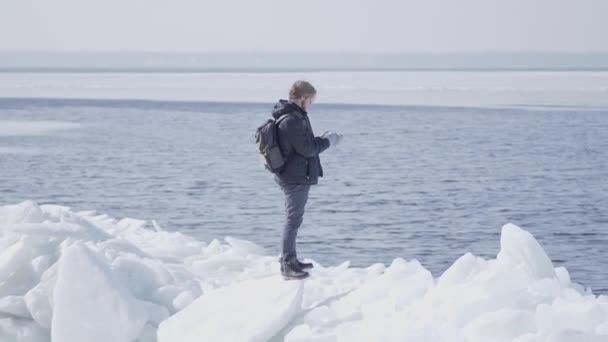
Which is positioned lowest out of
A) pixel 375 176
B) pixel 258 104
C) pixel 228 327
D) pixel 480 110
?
pixel 258 104

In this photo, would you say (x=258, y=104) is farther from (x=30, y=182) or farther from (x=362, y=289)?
(x=362, y=289)

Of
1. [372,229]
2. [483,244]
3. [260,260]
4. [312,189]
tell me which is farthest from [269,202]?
[260,260]

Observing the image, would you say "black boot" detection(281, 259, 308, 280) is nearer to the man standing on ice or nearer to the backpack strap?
the man standing on ice

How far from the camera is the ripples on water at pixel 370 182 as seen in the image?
47.3ft

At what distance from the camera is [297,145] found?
7.98 m

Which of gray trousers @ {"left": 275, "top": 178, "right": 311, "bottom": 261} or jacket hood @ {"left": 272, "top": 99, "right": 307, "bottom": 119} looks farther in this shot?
gray trousers @ {"left": 275, "top": 178, "right": 311, "bottom": 261}

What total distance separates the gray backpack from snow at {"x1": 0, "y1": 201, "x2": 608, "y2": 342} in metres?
0.93

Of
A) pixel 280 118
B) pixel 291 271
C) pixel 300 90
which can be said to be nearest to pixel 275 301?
pixel 291 271

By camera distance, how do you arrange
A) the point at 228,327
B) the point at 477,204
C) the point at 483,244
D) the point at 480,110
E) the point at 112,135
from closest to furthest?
the point at 228,327 < the point at 483,244 < the point at 477,204 < the point at 112,135 < the point at 480,110

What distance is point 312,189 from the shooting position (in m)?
19.7

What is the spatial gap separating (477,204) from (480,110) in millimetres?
25671

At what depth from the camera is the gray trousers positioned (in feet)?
27.1

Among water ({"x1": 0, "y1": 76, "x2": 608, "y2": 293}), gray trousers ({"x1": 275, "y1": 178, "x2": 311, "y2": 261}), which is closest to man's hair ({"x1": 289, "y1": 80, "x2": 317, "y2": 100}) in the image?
gray trousers ({"x1": 275, "y1": 178, "x2": 311, "y2": 261})

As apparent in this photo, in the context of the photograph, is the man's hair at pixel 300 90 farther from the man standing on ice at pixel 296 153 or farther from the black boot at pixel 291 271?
the black boot at pixel 291 271
